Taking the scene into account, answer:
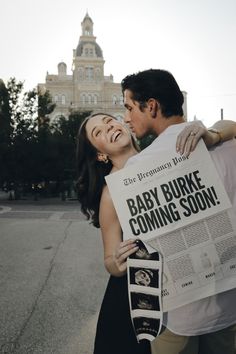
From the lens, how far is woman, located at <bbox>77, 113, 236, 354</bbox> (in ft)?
4.28

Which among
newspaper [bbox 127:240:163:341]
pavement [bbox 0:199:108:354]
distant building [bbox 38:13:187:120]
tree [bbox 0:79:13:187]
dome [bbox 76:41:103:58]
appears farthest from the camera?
dome [bbox 76:41:103:58]

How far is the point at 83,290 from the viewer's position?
4.44m

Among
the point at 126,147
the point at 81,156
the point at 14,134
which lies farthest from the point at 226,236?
the point at 14,134

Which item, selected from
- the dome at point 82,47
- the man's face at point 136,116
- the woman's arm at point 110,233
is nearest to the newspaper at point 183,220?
the woman's arm at point 110,233

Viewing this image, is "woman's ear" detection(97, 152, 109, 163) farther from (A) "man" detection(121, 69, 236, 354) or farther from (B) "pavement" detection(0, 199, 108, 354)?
(B) "pavement" detection(0, 199, 108, 354)

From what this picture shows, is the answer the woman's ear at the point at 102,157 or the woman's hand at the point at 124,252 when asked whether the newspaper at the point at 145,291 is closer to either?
the woman's hand at the point at 124,252

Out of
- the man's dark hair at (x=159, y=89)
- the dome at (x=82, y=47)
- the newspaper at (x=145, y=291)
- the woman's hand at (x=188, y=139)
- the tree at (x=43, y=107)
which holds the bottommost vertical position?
the newspaper at (x=145, y=291)

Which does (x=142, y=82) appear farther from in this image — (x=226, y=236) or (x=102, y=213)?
(x=226, y=236)

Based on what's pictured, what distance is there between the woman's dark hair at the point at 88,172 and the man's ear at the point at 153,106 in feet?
1.15

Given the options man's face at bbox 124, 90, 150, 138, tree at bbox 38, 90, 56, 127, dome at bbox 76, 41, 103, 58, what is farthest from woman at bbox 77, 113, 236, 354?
dome at bbox 76, 41, 103, 58

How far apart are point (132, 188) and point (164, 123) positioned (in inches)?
13.4

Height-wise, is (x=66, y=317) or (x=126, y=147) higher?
(x=126, y=147)

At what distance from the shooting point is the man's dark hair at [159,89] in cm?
130

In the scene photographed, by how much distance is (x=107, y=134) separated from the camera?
1.51 m
